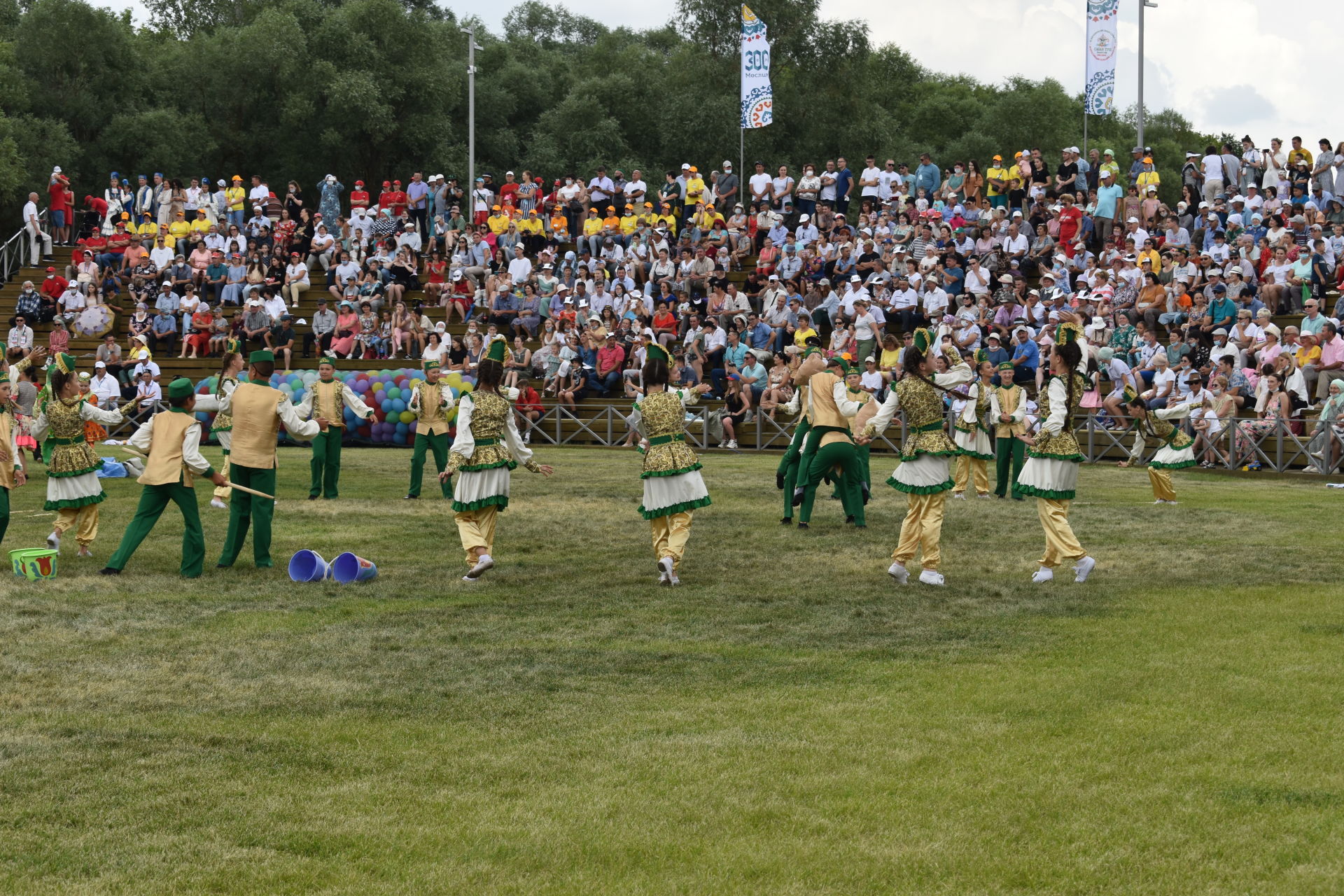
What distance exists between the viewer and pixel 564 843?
6.11m

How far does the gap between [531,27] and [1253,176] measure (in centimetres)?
5085

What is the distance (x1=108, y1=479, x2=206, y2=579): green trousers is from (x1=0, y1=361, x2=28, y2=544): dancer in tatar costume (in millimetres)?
1158

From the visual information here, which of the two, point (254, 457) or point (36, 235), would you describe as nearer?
point (254, 457)

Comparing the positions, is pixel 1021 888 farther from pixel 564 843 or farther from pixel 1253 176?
pixel 1253 176

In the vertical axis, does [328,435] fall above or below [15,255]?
below

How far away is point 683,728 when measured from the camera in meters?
7.80

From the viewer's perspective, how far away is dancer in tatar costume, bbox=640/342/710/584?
485 inches

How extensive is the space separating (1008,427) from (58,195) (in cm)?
2853

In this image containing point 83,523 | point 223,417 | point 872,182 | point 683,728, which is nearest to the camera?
point 683,728

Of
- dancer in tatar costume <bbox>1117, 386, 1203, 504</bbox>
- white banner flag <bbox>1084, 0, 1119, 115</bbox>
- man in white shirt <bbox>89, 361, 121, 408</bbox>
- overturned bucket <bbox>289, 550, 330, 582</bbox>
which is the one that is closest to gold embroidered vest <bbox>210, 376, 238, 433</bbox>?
overturned bucket <bbox>289, 550, 330, 582</bbox>

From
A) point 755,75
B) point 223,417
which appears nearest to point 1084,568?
point 223,417

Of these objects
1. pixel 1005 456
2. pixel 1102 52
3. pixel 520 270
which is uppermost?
pixel 1102 52

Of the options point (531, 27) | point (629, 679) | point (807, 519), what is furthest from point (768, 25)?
point (629, 679)

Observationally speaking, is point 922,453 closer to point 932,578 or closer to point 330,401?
point 932,578
